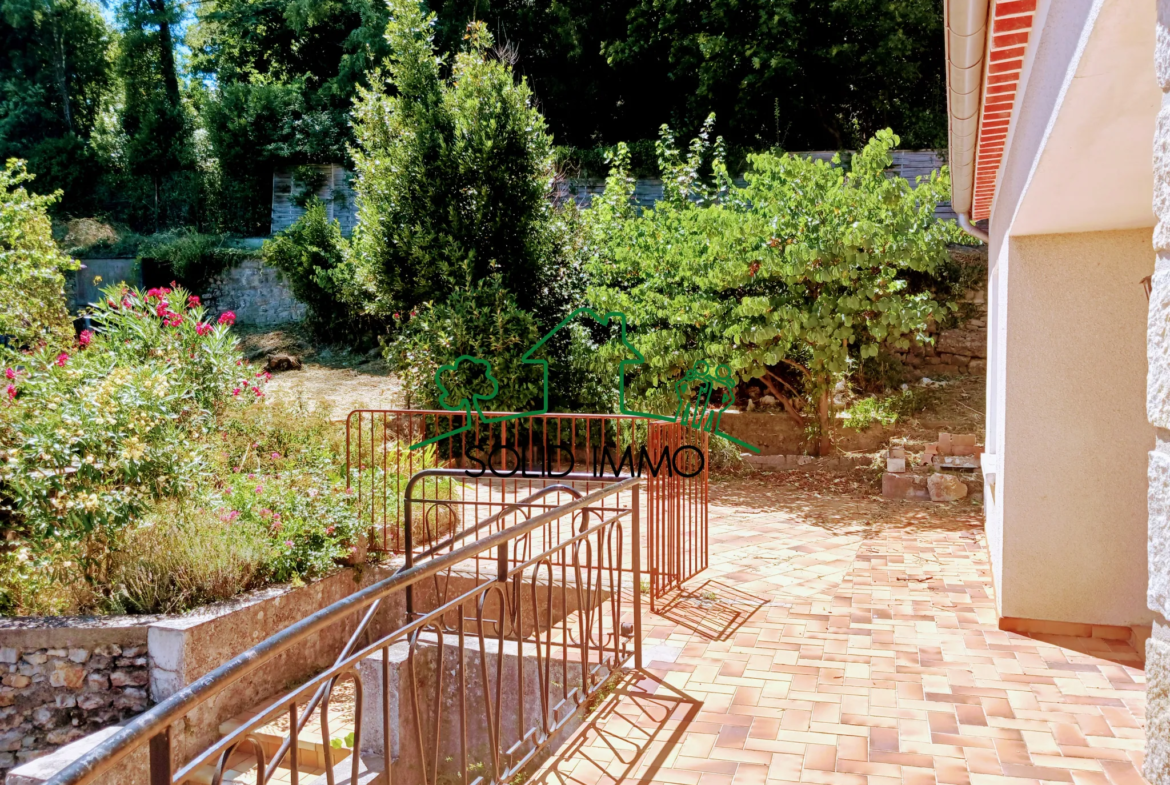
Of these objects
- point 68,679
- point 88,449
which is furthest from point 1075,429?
point 88,449

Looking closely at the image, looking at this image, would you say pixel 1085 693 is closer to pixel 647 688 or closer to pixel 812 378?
pixel 647 688

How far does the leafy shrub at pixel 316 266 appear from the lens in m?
15.9

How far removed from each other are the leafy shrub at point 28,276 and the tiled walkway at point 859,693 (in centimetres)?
846

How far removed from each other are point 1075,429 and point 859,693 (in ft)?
6.07

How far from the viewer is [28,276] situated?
9.98 metres

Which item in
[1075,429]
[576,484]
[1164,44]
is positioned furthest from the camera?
[576,484]

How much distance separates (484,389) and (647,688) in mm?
6750

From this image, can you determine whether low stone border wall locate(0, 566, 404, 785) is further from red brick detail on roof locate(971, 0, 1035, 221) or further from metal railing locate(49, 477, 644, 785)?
red brick detail on roof locate(971, 0, 1035, 221)

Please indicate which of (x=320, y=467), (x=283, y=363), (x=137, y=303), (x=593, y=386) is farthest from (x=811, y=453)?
(x=283, y=363)

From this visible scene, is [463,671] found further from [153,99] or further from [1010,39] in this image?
[153,99]

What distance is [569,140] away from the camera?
18.3 m

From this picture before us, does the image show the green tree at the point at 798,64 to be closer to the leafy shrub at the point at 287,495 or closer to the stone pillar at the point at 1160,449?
the leafy shrub at the point at 287,495

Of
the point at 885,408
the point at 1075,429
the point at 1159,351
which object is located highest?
the point at 1159,351

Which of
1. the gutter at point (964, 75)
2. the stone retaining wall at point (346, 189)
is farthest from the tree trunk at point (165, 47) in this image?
the gutter at point (964, 75)
